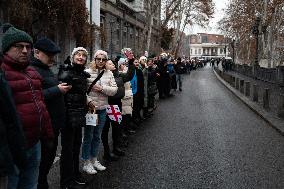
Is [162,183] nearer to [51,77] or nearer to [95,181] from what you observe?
[95,181]

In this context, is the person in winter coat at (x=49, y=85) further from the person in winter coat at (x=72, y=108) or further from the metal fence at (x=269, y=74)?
the metal fence at (x=269, y=74)

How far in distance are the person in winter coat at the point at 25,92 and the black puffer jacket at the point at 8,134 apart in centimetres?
34

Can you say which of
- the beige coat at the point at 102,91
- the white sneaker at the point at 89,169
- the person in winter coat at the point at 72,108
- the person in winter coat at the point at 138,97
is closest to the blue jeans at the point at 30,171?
the person in winter coat at the point at 72,108

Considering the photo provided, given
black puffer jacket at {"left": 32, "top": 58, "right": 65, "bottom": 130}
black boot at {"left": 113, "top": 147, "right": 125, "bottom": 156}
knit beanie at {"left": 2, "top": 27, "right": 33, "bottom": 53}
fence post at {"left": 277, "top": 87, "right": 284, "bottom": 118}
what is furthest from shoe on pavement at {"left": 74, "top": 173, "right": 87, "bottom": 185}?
fence post at {"left": 277, "top": 87, "right": 284, "bottom": 118}

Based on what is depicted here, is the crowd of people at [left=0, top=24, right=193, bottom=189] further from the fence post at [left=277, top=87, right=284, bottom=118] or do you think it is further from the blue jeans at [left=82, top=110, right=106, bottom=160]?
the fence post at [left=277, top=87, right=284, bottom=118]

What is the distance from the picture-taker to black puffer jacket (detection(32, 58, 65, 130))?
460 centimetres

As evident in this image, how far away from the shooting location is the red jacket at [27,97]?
3.58 m

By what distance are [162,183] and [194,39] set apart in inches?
7192

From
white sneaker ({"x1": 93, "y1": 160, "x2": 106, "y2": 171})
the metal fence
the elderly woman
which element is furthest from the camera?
the metal fence

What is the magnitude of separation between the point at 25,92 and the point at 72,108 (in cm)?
181

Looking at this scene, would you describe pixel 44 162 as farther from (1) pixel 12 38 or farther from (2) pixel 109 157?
(2) pixel 109 157

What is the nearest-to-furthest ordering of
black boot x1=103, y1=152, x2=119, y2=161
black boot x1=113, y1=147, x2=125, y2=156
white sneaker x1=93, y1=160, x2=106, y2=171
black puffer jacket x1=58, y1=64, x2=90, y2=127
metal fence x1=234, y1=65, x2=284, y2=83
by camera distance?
1. black puffer jacket x1=58, y1=64, x2=90, y2=127
2. white sneaker x1=93, y1=160, x2=106, y2=171
3. black boot x1=103, y1=152, x2=119, y2=161
4. black boot x1=113, y1=147, x2=125, y2=156
5. metal fence x1=234, y1=65, x2=284, y2=83

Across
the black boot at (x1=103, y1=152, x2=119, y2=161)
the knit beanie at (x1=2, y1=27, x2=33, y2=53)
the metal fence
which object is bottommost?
the black boot at (x1=103, y1=152, x2=119, y2=161)

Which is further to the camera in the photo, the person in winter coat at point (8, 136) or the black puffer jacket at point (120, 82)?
the black puffer jacket at point (120, 82)
